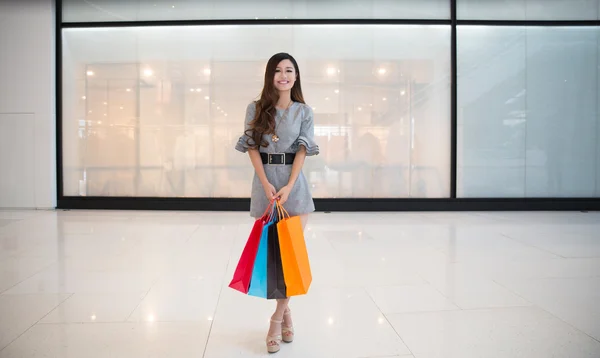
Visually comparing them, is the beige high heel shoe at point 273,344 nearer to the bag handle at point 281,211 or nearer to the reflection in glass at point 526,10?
the bag handle at point 281,211

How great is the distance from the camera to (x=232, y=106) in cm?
781

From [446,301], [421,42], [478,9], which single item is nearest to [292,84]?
[446,301]

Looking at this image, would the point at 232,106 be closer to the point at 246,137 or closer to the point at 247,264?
the point at 246,137

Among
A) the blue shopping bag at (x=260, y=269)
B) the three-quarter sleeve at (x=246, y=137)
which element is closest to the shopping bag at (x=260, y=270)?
the blue shopping bag at (x=260, y=269)

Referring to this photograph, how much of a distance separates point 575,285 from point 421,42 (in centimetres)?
568

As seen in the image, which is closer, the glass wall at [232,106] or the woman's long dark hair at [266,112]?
the woman's long dark hair at [266,112]

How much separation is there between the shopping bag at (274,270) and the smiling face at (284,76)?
2.65 feet

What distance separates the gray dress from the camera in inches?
88.8

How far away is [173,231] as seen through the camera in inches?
221

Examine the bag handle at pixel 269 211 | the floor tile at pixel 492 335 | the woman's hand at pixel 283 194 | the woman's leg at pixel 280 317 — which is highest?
the woman's hand at pixel 283 194

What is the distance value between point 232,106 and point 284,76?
5757 mm

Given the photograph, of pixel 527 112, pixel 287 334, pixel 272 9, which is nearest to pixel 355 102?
pixel 272 9

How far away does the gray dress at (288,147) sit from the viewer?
2.26m

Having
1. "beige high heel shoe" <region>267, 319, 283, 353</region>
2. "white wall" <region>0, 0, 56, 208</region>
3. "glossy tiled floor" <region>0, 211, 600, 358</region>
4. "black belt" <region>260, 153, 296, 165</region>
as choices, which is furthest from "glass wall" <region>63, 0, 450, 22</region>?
"beige high heel shoe" <region>267, 319, 283, 353</region>
